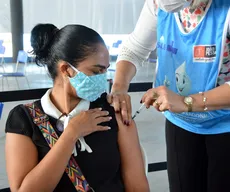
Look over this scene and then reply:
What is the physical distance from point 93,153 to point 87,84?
0.24m

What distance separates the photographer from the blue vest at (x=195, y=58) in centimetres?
114

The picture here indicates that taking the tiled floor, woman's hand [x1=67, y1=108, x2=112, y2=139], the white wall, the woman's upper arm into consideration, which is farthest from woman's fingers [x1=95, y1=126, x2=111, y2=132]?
the white wall

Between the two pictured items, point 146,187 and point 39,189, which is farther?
point 146,187

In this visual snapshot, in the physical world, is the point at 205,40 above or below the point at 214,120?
above

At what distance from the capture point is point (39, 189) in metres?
1.10

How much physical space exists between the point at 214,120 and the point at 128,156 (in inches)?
13.3

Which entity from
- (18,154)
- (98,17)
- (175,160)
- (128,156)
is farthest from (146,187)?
(98,17)

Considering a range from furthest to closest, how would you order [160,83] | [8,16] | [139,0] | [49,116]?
[139,0] < [8,16] < [160,83] < [49,116]

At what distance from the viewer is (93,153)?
3.99 feet

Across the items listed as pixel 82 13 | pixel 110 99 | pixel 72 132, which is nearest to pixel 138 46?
pixel 110 99

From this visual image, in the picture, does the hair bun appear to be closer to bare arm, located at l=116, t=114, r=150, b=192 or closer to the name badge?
bare arm, located at l=116, t=114, r=150, b=192

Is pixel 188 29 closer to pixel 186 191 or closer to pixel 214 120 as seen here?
pixel 214 120

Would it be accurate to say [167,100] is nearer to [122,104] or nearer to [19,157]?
[122,104]

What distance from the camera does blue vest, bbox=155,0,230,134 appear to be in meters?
1.14
